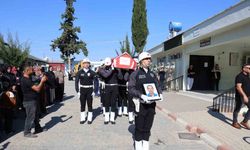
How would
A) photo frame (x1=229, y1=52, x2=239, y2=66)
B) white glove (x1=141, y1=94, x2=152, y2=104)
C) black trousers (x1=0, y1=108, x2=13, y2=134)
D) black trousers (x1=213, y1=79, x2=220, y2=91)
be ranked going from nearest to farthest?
white glove (x1=141, y1=94, x2=152, y2=104) → black trousers (x1=0, y1=108, x2=13, y2=134) → photo frame (x1=229, y1=52, x2=239, y2=66) → black trousers (x1=213, y1=79, x2=220, y2=91)

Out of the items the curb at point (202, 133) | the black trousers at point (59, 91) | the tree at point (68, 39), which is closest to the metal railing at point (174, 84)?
the black trousers at point (59, 91)

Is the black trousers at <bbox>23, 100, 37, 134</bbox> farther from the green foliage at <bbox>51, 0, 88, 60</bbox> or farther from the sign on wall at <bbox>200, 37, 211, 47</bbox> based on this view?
the green foliage at <bbox>51, 0, 88, 60</bbox>

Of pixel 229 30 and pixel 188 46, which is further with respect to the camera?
pixel 188 46

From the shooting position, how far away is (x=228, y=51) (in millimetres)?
17594

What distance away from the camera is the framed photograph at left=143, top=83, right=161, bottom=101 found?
17.9 ft

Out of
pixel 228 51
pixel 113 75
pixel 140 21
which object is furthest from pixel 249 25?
pixel 140 21

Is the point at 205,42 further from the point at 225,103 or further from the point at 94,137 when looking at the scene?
the point at 94,137

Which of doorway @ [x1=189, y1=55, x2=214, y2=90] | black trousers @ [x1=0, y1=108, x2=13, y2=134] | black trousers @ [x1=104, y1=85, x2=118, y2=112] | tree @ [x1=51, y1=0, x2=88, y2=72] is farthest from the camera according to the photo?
tree @ [x1=51, y1=0, x2=88, y2=72]

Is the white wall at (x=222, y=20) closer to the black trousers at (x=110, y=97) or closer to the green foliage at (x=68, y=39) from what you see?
the black trousers at (x=110, y=97)

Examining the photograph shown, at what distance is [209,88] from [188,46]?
3366 mm

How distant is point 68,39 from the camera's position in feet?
189

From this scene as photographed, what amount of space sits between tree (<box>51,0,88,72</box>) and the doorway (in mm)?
40636

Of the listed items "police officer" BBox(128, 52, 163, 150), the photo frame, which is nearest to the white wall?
the photo frame

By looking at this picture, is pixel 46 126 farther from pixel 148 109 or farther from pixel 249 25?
pixel 249 25
